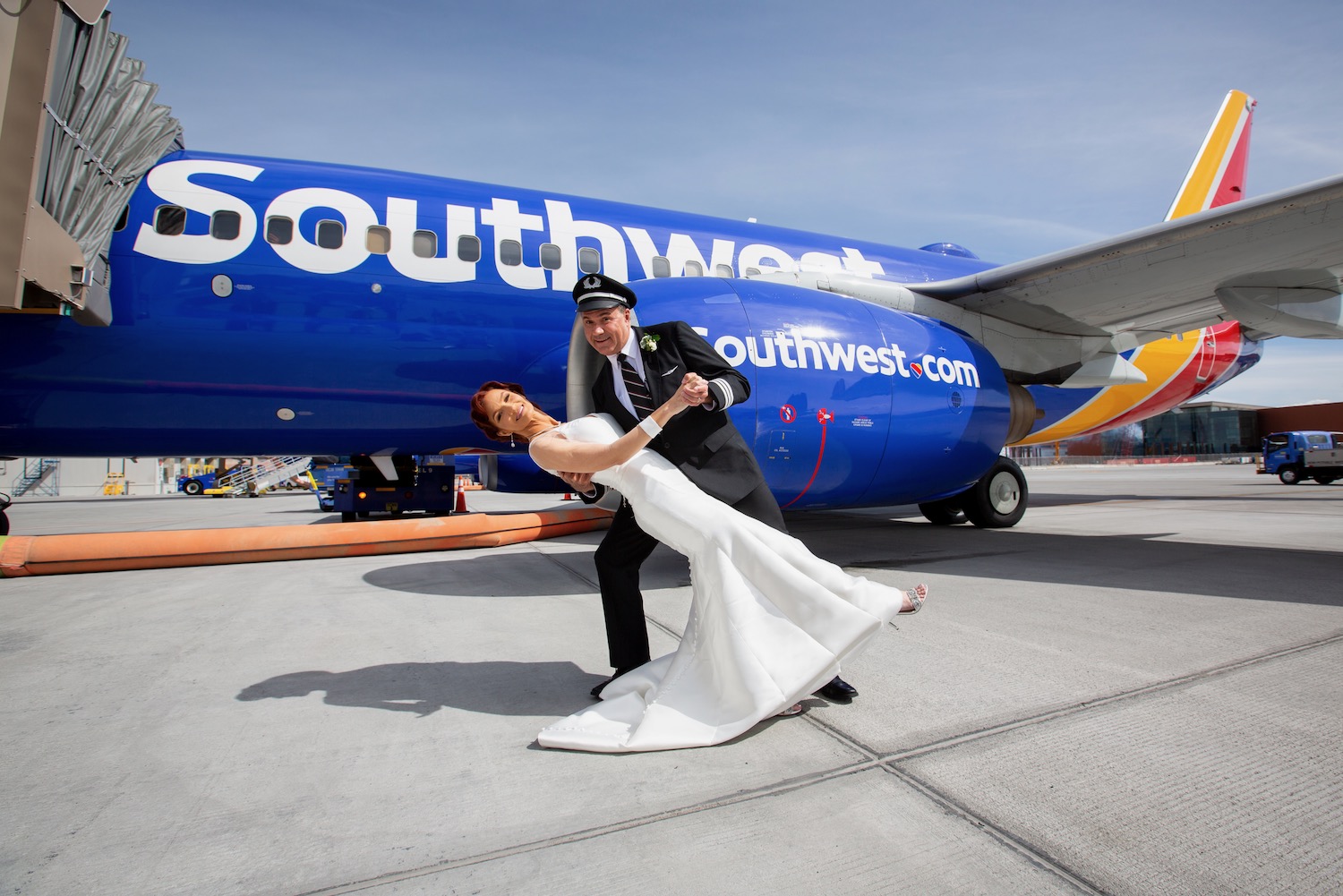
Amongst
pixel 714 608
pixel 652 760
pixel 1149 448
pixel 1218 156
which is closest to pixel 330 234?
pixel 714 608

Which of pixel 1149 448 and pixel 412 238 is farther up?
pixel 412 238

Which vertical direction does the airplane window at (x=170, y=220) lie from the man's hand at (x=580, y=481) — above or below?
above

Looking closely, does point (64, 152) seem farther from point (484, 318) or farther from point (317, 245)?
point (484, 318)

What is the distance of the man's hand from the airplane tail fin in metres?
12.4

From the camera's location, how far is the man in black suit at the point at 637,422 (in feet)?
8.13

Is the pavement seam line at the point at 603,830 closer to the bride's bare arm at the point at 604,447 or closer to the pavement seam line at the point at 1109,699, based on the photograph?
the pavement seam line at the point at 1109,699

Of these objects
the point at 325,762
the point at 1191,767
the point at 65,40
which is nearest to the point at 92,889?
the point at 325,762

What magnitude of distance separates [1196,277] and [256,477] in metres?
31.0

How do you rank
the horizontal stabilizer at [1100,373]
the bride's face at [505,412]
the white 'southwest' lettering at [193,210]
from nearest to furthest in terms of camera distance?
the bride's face at [505,412] < the white 'southwest' lettering at [193,210] < the horizontal stabilizer at [1100,373]

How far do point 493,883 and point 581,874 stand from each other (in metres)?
0.18

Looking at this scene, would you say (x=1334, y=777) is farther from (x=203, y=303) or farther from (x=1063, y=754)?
(x=203, y=303)

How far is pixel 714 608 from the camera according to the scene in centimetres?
226

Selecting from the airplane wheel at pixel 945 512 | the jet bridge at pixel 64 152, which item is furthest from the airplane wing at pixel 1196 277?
the jet bridge at pixel 64 152

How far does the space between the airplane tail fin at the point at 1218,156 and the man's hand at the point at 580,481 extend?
1237cm
